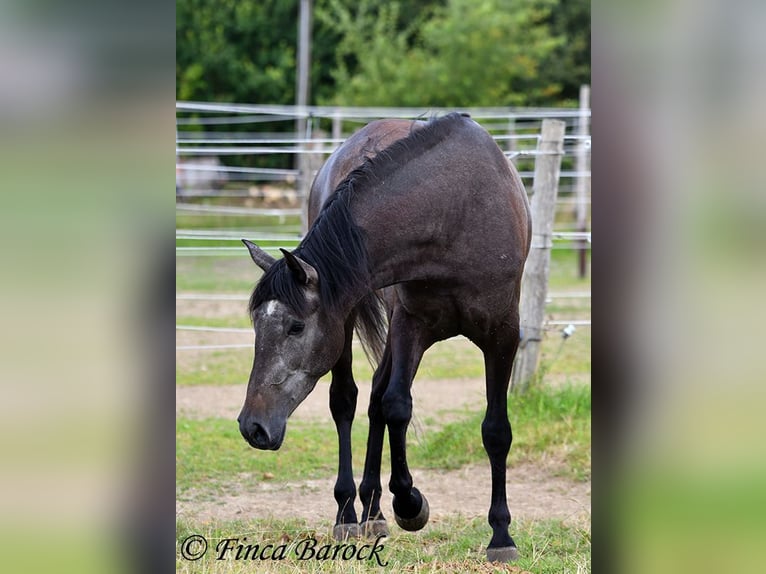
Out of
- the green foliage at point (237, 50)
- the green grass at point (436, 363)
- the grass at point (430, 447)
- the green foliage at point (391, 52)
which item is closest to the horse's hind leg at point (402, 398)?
the grass at point (430, 447)

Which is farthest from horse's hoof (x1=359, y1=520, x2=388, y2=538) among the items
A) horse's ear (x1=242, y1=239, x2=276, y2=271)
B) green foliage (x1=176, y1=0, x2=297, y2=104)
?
green foliage (x1=176, y1=0, x2=297, y2=104)

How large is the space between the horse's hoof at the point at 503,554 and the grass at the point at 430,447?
1.67 metres

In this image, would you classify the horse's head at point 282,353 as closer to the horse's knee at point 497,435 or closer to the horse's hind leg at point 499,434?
the horse's hind leg at point 499,434

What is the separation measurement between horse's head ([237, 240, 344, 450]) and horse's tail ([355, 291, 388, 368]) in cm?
109

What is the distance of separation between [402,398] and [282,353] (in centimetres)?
80

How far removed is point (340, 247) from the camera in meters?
3.28

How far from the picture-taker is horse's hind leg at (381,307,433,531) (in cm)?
380

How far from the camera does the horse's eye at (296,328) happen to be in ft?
10.4

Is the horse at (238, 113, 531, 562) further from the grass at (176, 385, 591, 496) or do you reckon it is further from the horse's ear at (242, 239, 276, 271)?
the grass at (176, 385, 591, 496)

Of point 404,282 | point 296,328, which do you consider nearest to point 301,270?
point 296,328

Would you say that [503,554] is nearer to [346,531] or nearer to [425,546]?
[425,546]
